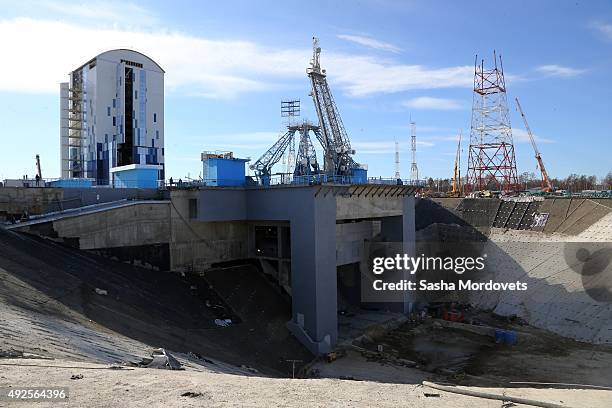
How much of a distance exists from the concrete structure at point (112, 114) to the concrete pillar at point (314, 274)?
2008 cm

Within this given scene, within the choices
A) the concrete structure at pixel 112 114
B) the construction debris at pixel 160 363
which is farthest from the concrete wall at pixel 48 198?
the construction debris at pixel 160 363

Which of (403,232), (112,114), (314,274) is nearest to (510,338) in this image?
(403,232)

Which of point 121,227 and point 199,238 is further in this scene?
point 199,238

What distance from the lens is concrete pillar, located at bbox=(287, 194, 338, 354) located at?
83.0 feet

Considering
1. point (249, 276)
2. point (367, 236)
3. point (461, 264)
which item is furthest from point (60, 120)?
point (461, 264)

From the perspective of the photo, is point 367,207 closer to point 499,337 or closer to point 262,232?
point 262,232

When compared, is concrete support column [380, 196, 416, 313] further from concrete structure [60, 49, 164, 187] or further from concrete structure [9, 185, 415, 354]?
concrete structure [60, 49, 164, 187]

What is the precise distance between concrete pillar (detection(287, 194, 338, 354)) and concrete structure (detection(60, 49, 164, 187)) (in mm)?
20080

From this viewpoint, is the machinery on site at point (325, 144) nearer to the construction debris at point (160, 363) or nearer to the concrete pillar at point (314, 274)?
the concrete pillar at point (314, 274)

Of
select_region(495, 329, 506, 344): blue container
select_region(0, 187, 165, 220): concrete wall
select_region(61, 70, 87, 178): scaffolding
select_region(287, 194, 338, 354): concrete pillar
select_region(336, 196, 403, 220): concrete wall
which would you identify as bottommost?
select_region(495, 329, 506, 344): blue container

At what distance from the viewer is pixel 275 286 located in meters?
30.0

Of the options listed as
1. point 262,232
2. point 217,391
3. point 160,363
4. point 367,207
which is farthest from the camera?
point 262,232

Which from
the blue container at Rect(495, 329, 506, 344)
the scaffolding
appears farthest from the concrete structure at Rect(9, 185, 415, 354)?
the scaffolding

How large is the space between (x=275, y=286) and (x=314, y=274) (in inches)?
219
